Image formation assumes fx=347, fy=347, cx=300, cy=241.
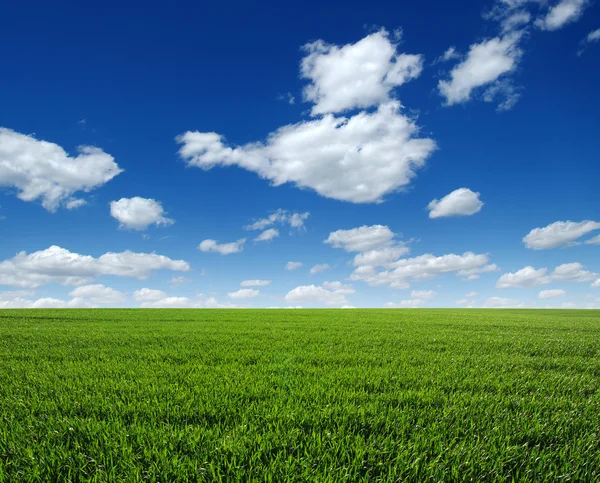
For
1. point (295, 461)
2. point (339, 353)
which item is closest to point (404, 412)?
point (295, 461)

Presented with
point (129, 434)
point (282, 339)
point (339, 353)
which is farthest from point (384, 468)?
point (282, 339)

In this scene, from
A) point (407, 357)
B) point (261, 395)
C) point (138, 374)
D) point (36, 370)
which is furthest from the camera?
point (407, 357)

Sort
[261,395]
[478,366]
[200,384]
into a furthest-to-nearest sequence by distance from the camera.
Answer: [478,366] → [200,384] → [261,395]

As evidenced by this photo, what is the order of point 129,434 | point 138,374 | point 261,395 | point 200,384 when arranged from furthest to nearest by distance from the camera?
point 138,374 < point 200,384 < point 261,395 < point 129,434

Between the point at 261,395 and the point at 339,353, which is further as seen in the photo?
the point at 339,353

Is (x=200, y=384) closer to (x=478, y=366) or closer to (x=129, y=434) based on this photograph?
(x=129, y=434)

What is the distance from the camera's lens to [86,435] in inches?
141

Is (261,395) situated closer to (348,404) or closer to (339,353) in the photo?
(348,404)

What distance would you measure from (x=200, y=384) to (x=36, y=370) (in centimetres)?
362

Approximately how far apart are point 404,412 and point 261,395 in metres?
1.87

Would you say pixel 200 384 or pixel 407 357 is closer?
pixel 200 384

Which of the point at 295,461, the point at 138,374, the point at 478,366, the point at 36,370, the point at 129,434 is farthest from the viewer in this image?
the point at 478,366

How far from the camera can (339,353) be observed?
8.21m

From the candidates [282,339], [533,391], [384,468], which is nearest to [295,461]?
[384,468]
